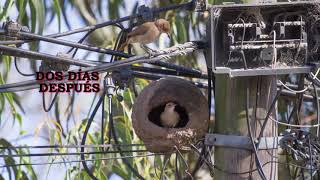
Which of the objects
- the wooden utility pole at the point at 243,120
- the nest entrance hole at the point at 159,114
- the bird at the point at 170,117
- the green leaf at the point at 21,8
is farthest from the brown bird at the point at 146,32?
the wooden utility pole at the point at 243,120

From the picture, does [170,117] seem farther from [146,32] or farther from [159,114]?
[146,32]

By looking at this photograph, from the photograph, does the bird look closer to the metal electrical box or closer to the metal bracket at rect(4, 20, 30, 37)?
the metal electrical box

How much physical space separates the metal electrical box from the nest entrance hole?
90 cm

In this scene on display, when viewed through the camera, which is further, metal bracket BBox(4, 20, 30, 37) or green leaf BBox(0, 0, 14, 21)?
green leaf BBox(0, 0, 14, 21)

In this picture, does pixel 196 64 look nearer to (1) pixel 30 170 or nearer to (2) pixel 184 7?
(1) pixel 30 170

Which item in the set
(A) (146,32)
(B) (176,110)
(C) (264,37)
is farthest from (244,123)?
(A) (146,32)

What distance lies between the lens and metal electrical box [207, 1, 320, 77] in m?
5.32

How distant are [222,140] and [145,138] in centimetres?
81

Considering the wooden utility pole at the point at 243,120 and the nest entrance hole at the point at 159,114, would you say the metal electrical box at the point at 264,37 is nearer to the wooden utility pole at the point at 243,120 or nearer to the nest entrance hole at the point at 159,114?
the wooden utility pole at the point at 243,120

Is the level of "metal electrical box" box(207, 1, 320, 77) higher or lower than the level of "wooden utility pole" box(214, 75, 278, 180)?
higher

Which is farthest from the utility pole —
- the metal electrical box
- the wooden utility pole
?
the metal electrical box

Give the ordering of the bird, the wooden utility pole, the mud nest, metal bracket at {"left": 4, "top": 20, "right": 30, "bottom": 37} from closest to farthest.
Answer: the wooden utility pole → metal bracket at {"left": 4, "top": 20, "right": 30, "bottom": 37} → the mud nest → the bird

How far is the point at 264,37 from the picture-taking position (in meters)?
5.41

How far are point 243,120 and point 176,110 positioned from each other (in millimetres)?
942
